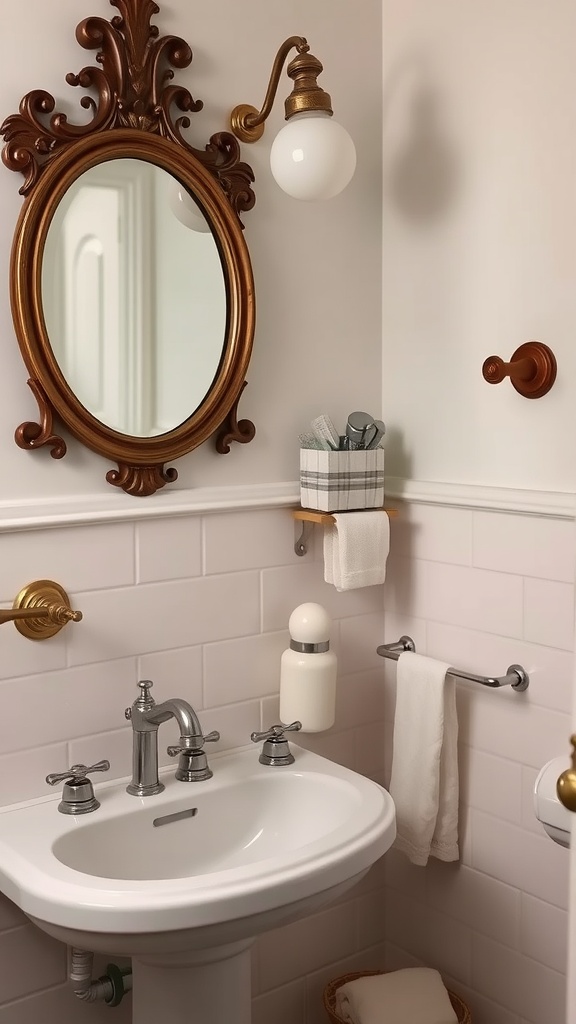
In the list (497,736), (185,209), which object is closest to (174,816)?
(497,736)

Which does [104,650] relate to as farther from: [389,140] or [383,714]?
[389,140]

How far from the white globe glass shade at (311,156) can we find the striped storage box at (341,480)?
18.2 inches

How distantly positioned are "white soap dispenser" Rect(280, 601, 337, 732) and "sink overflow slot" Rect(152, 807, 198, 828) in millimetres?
263

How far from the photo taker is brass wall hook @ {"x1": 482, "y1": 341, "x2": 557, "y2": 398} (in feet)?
5.20

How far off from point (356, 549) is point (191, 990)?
2.56 feet

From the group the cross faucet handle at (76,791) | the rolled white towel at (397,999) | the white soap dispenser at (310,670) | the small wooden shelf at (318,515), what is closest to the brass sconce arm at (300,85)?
the small wooden shelf at (318,515)

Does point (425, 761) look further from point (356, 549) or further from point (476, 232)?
point (476, 232)

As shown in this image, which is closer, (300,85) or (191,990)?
(191,990)

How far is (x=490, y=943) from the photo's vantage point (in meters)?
1.78

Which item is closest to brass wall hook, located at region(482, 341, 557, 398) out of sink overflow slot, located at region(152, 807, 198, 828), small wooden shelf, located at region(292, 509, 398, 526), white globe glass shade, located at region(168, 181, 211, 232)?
small wooden shelf, located at region(292, 509, 398, 526)

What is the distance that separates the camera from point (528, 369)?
5.26ft

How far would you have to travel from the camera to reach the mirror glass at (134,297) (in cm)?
150

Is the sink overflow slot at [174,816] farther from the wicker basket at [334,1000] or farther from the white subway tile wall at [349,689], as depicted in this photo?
the wicker basket at [334,1000]

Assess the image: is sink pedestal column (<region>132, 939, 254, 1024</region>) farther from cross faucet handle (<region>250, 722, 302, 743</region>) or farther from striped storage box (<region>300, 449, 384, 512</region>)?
striped storage box (<region>300, 449, 384, 512</region>)
